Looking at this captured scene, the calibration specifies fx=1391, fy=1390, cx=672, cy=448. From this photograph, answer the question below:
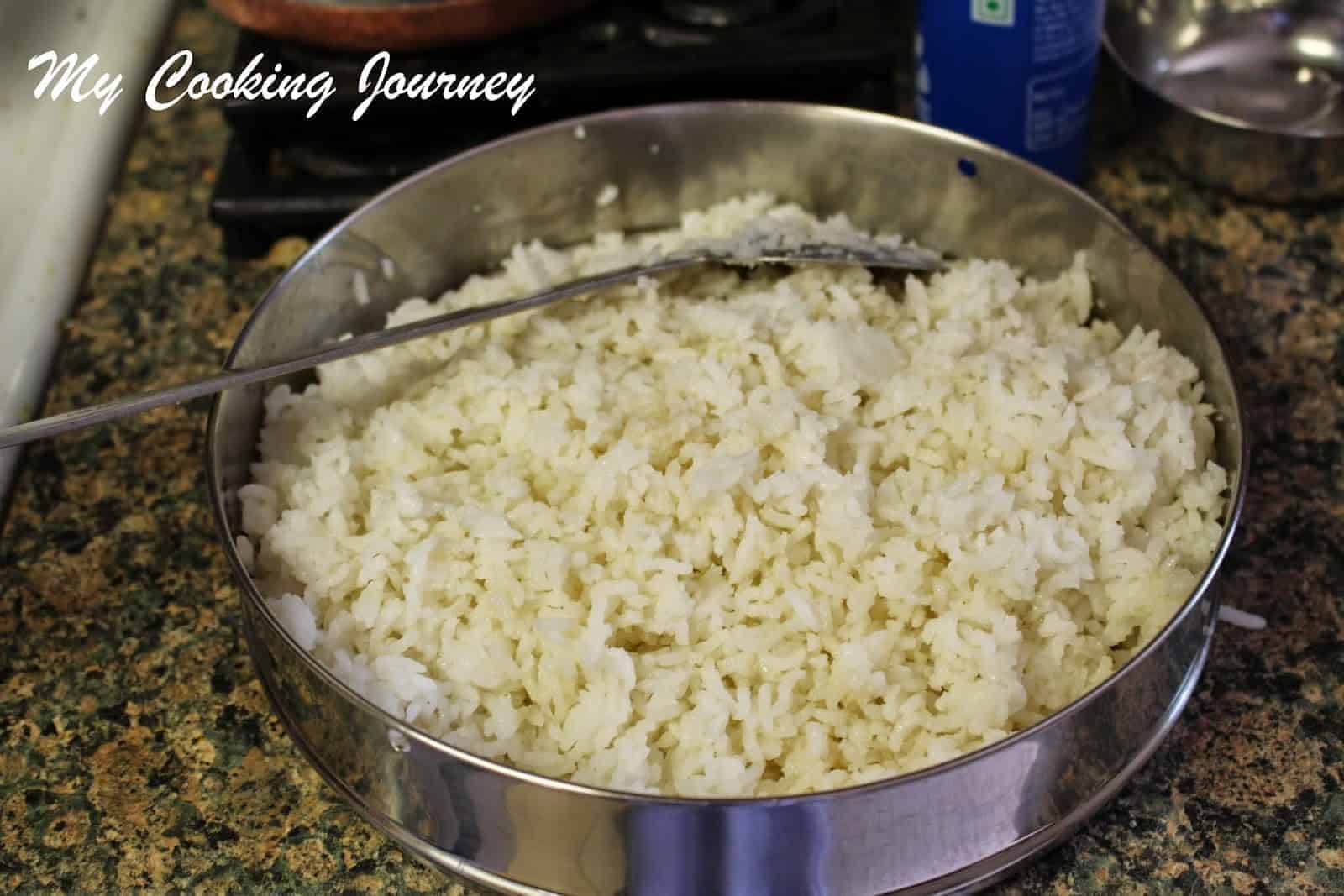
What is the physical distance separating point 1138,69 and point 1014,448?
29.6 inches

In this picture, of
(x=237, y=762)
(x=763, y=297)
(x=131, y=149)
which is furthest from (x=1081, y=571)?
(x=131, y=149)

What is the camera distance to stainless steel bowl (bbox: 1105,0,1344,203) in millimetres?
1428

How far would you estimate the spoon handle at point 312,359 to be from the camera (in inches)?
39.7

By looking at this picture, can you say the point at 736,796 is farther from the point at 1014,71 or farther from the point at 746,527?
the point at 1014,71

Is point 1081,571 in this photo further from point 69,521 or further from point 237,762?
point 69,521

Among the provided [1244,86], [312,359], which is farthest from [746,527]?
[1244,86]

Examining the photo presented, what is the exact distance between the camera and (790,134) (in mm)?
1319

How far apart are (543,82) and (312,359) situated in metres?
0.47

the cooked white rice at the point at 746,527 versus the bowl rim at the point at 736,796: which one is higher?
the bowl rim at the point at 736,796

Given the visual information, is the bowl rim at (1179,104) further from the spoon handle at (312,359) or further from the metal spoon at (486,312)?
the spoon handle at (312,359)

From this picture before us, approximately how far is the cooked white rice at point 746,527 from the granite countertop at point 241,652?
120mm

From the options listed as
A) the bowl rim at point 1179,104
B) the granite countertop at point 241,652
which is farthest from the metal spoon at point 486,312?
the bowl rim at point 1179,104

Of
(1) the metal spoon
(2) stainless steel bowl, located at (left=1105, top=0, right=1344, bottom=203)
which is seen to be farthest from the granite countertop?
(1) the metal spoon

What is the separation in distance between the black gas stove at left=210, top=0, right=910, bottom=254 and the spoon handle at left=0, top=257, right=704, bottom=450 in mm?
278
